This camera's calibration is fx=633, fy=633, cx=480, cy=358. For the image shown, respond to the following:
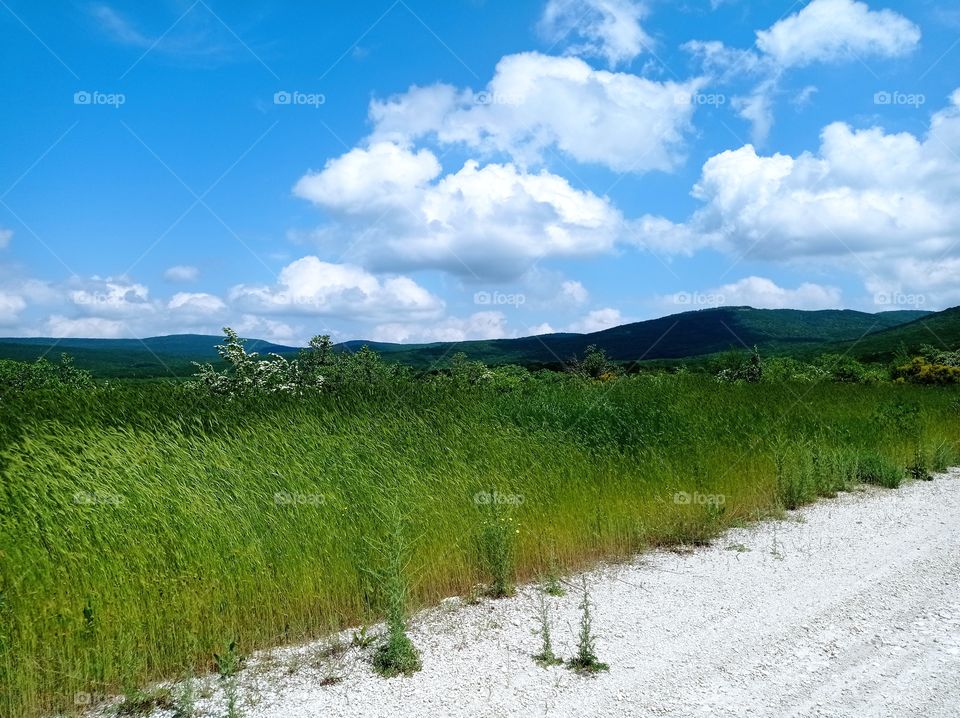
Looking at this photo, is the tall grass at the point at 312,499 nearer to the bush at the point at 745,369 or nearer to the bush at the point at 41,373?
the bush at the point at 41,373

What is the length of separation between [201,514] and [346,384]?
5.43m

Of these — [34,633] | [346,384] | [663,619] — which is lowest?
[663,619]

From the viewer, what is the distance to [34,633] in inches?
156

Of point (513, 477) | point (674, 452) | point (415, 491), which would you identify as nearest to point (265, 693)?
point (415, 491)

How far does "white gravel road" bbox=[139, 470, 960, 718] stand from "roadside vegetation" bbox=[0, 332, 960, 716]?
0.26 m

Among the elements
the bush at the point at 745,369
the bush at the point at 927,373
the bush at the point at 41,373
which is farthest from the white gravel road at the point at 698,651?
the bush at the point at 927,373

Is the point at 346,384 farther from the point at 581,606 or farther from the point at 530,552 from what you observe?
the point at 581,606

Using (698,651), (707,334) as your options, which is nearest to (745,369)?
(698,651)

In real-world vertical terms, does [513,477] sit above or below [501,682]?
above

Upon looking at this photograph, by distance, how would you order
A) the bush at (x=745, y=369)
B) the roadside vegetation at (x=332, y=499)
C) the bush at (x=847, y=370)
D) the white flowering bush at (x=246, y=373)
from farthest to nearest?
1. the bush at (x=847, y=370)
2. the bush at (x=745, y=369)
3. the white flowering bush at (x=246, y=373)
4. the roadside vegetation at (x=332, y=499)

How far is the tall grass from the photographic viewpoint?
13.9 feet

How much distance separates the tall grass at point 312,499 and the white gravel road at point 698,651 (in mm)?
497

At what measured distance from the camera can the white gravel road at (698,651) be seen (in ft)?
11.8

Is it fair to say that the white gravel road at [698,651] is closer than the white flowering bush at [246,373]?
Yes
